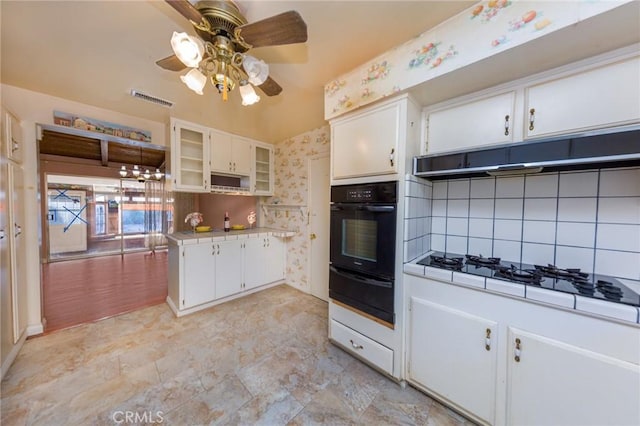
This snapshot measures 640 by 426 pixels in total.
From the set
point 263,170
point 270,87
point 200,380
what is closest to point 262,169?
point 263,170

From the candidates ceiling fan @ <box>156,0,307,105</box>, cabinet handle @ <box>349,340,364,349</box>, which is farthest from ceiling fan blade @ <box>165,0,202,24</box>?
cabinet handle @ <box>349,340,364,349</box>

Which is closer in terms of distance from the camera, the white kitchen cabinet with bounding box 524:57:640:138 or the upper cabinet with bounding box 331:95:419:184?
the white kitchen cabinet with bounding box 524:57:640:138

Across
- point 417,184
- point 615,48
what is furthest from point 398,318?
point 615,48

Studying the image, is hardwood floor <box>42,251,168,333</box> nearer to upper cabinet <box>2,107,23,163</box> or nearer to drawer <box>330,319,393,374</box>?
upper cabinet <box>2,107,23,163</box>

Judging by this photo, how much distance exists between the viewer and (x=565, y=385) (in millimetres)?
1016

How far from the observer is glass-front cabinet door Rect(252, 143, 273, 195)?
3449mm

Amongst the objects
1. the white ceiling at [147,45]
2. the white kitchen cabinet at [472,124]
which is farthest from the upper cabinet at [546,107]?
the white ceiling at [147,45]

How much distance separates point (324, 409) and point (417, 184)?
5.29 ft

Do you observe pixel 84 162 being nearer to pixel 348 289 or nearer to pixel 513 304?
pixel 348 289

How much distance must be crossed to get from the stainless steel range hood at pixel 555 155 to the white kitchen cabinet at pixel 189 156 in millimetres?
2629

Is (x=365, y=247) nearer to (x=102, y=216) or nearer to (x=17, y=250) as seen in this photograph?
(x=17, y=250)

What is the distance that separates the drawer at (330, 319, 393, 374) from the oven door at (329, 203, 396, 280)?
55 cm

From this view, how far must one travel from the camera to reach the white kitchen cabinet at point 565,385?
2.98 ft

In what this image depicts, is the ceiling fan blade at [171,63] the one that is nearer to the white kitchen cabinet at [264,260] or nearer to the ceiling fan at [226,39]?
the ceiling fan at [226,39]
